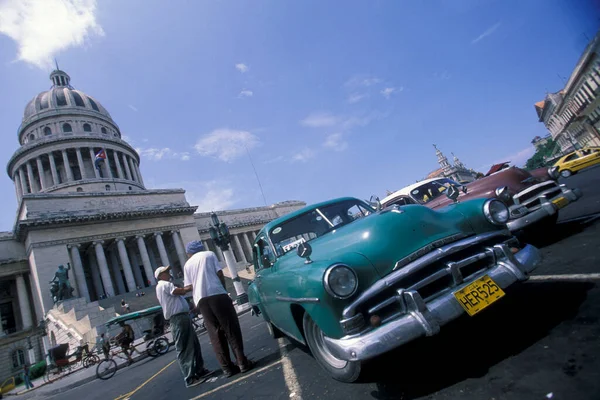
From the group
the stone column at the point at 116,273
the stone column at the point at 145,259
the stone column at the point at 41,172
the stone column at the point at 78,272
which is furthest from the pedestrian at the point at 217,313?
the stone column at the point at 41,172

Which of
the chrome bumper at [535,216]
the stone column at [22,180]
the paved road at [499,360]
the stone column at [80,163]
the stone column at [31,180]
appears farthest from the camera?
the stone column at [22,180]

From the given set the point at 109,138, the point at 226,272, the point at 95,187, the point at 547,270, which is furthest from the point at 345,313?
the point at 109,138

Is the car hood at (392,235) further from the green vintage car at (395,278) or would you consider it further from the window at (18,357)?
the window at (18,357)

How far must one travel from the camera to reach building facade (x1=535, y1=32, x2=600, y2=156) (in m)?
35.8

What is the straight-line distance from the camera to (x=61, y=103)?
140ft

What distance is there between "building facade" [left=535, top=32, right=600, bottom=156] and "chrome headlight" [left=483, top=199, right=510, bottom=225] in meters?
39.3

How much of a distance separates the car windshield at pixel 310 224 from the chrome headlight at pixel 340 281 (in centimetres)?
152

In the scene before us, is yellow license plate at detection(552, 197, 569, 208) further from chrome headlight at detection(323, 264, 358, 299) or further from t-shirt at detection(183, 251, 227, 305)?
t-shirt at detection(183, 251, 227, 305)

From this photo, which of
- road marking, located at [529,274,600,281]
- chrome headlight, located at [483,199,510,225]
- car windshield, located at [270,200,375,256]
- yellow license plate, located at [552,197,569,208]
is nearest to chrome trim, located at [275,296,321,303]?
car windshield, located at [270,200,375,256]

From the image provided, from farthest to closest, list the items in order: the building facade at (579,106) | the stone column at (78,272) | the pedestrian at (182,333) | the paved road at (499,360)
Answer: the building facade at (579,106) → the stone column at (78,272) → the pedestrian at (182,333) → the paved road at (499,360)

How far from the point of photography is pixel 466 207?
2.94 meters

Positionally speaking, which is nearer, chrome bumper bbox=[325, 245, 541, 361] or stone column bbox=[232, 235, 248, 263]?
chrome bumper bbox=[325, 245, 541, 361]

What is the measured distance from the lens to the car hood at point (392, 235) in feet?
7.58

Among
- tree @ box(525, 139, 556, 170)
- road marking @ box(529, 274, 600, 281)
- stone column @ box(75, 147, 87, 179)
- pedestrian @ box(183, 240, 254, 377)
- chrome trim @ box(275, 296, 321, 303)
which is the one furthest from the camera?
tree @ box(525, 139, 556, 170)
